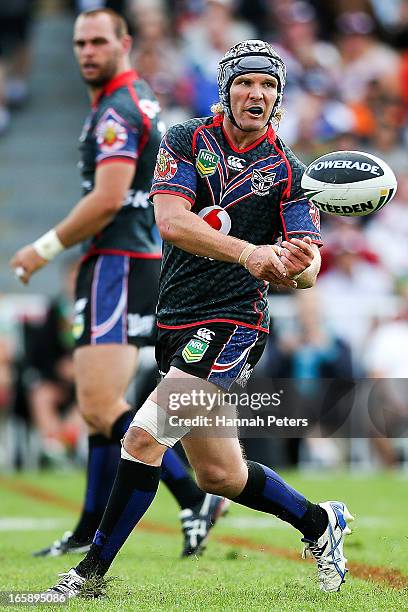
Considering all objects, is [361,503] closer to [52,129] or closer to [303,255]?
[303,255]

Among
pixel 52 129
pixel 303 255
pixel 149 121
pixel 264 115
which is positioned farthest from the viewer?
pixel 52 129

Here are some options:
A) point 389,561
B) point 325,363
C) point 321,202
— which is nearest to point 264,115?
point 321,202

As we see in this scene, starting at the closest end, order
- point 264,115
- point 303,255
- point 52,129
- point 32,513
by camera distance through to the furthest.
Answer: point 303,255 < point 264,115 < point 32,513 < point 52,129

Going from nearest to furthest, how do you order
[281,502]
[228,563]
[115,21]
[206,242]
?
[206,242], [281,502], [228,563], [115,21]

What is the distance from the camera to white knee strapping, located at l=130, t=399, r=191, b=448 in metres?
5.03

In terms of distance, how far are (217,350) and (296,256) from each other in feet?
2.00

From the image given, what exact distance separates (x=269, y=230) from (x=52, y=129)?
511 inches

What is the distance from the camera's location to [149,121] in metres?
6.95

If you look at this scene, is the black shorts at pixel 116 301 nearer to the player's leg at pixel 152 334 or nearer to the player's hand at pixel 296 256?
the player's leg at pixel 152 334

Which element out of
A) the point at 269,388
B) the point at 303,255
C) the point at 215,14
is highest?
the point at 215,14

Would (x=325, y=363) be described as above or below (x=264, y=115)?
below

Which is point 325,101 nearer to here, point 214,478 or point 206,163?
point 206,163

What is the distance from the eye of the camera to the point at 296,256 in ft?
15.9

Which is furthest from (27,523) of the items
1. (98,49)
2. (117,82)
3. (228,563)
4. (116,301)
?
(98,49)
